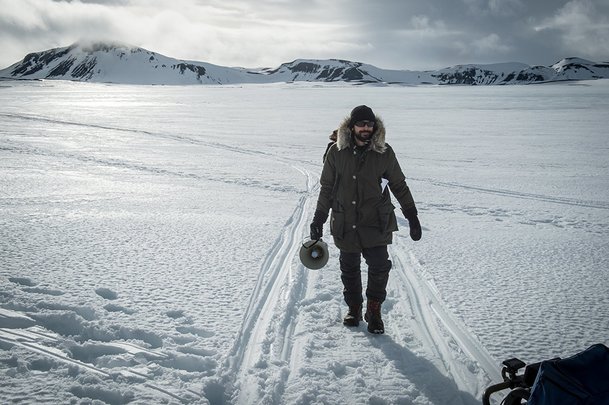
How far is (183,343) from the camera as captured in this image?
309 centimetres

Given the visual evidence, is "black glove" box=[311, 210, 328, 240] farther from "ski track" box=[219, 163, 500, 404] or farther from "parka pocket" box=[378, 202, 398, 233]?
"ski track" box=[219, 163, 500, 404]

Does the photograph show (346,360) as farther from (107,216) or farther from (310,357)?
(107,216)

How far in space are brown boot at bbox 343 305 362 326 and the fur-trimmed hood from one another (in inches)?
53.9

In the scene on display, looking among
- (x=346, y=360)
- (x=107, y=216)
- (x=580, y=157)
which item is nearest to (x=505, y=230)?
(x=346, y=360)

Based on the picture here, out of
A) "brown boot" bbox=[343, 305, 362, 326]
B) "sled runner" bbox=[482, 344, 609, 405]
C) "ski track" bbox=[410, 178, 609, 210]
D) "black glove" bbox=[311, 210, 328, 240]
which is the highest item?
"black glove" bbox=[311, 210, 328, 240]

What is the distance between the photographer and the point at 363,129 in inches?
121

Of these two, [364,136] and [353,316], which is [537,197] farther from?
[364,136]

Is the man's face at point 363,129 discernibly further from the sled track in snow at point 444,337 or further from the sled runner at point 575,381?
the sled runner at point 575,381

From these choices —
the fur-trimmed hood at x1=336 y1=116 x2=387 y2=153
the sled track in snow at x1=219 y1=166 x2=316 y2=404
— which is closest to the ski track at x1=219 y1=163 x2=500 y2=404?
the sled track in snow at x1=219 y1=166 x2=316 y2=404

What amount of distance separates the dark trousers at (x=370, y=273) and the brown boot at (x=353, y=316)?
4 cm

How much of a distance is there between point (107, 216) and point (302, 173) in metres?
5.20

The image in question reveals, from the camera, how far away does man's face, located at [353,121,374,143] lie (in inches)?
120

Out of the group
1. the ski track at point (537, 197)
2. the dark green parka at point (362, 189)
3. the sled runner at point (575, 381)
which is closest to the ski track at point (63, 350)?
the dark green parka at point (362, 189)

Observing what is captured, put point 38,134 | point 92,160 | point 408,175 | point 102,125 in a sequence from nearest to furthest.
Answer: point 408,175, point 92,160, point 38,134, point 102,125
